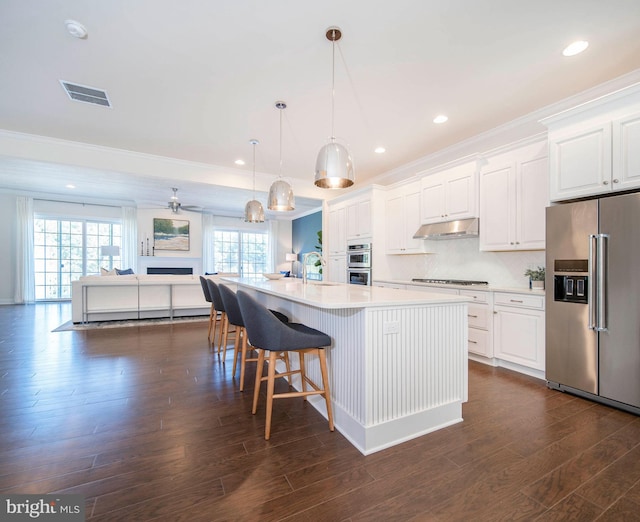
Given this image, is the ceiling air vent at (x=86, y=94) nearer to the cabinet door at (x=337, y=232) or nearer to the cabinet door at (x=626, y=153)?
the cabinet door at (x=337, y=232)

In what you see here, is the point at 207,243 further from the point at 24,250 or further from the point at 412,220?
the point at 412,220

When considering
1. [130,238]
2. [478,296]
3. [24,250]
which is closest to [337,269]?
[478,296]

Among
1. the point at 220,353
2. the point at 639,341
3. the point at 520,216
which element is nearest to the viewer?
the point at 639,341

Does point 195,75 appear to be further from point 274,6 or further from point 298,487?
point 298,487

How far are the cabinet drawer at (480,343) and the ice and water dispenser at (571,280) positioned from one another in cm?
89

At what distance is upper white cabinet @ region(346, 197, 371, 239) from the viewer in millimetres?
5117

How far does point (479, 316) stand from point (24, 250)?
10.1 metres

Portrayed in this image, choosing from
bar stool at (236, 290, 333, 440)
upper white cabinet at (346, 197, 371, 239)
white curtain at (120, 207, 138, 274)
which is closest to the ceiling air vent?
bar stool at (236, 290, 333, 440)

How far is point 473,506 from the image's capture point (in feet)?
4.37

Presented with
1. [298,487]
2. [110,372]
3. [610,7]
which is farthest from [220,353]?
[610,7]

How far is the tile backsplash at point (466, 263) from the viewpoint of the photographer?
347 cm

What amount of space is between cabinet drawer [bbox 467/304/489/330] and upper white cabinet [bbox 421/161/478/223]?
3.77ft

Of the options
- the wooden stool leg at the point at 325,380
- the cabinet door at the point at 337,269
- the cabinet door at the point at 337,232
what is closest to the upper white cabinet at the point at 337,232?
the cabinet door at the point at 337,232

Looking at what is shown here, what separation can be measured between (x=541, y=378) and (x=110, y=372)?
420cm
